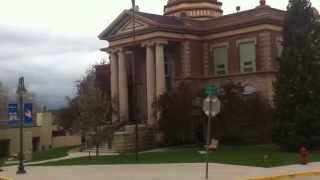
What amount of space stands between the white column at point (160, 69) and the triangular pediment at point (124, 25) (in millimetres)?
2185

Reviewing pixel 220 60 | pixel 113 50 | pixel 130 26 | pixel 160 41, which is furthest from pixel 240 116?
pixel 113 50

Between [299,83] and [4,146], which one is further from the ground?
[299,83]

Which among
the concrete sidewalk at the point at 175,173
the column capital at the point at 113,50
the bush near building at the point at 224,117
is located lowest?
the concrete sidewalk at the point at 175,173

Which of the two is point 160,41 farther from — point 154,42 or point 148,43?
point 148,43

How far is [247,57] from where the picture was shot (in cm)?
5769

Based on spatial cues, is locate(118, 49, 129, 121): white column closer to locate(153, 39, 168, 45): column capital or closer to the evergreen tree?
locate(153, 39, 168, 45): column capital

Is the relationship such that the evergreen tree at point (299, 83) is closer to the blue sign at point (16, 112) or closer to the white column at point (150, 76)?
the blue sign at point (16, 112)

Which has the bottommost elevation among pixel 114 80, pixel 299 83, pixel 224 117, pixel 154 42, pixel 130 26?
pixel 224 117

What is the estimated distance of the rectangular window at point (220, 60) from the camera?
59.7 metres

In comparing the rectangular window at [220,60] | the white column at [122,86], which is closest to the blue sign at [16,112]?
the rectangular window at [220,60]

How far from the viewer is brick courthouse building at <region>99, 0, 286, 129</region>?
56.0 metres

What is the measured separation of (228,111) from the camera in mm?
48531

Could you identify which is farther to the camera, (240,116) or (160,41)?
(160,41)

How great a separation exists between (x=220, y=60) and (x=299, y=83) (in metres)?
Result: 18.7
